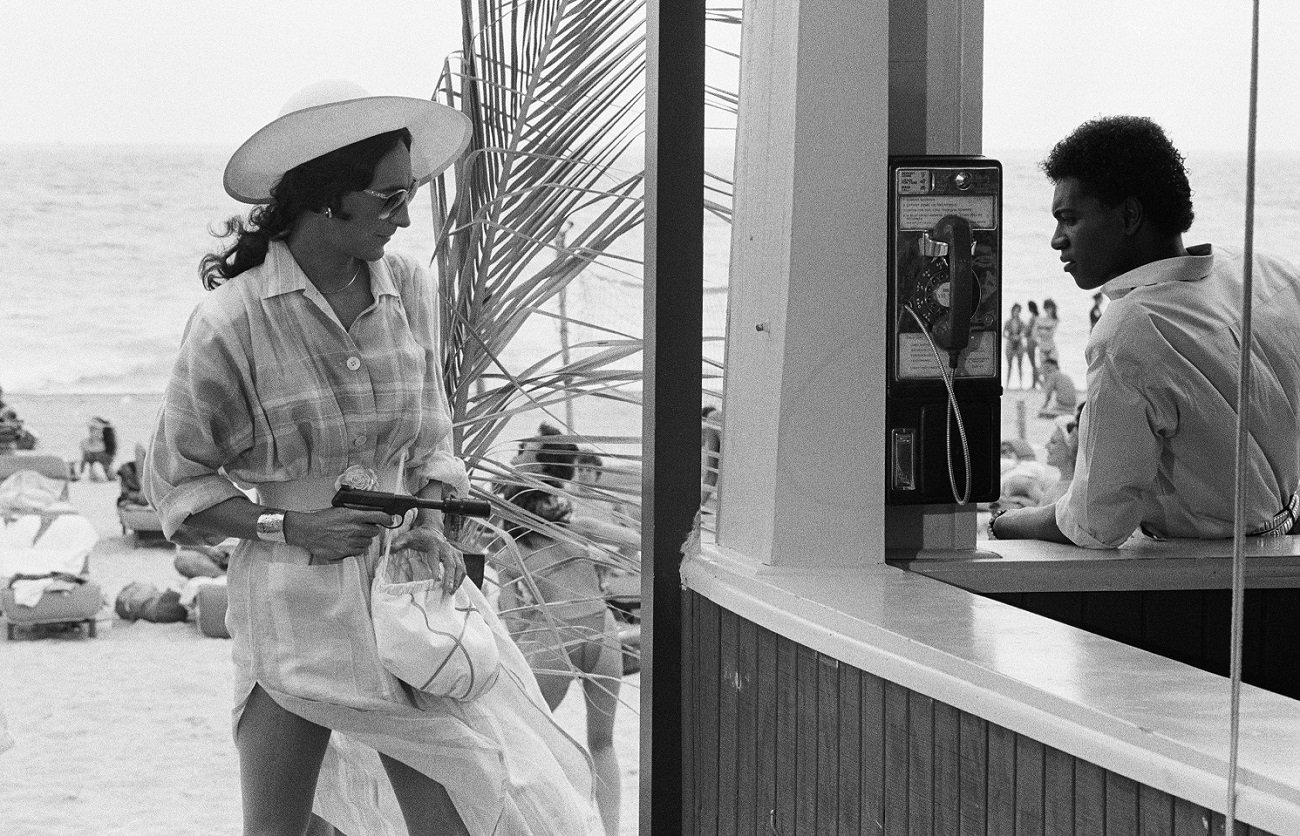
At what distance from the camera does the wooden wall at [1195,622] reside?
247cm

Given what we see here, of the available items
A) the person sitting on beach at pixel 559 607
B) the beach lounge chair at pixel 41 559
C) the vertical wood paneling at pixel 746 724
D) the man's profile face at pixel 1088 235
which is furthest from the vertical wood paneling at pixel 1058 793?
the beach lounge chair at pixel 41 559

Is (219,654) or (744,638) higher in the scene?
(744,638)

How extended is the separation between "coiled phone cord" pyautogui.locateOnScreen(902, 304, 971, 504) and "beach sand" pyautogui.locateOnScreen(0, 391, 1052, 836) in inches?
252

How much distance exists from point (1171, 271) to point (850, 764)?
128 cm

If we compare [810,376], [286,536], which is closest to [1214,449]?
[810,376]

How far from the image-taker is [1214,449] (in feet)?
8.70

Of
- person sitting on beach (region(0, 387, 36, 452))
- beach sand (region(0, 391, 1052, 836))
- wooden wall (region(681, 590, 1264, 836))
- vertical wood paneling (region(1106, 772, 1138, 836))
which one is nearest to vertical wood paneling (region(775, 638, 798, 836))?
wooden wall (region(681, 590, 1264, 836))

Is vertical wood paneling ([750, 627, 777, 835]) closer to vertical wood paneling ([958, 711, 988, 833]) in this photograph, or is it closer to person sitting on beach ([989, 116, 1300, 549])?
vertical wood paneling ([958, 711, 988, 833])

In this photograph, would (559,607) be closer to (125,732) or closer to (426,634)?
(426,634)

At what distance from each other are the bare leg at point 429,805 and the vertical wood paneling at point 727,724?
58 centimetres

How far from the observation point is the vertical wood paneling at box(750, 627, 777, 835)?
2.15 m

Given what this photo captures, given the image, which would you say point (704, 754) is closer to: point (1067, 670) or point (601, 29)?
point (1067, 670)

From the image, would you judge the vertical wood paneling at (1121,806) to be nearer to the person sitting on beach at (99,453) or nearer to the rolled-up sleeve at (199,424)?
the rolled-up sleeve at (199,424)

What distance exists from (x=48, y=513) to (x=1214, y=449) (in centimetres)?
1350
